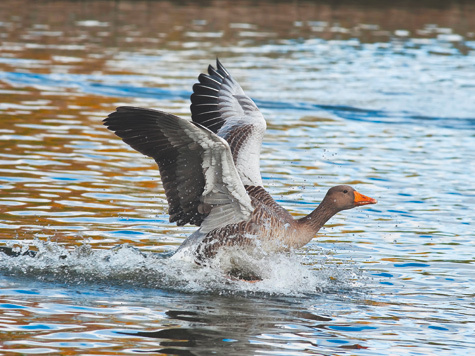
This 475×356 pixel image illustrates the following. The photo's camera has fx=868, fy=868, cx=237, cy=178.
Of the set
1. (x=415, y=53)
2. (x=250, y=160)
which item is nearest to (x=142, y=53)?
(x=415, y=53)

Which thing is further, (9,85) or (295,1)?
(295,1)

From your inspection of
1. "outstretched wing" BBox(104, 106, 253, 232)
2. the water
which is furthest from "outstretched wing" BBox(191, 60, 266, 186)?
the water

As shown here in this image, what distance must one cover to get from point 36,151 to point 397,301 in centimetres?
735

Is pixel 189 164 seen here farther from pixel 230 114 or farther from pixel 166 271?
pixel 230 114

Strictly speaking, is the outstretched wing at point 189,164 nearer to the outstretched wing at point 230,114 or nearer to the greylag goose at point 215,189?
the greylag goose at point 215,189

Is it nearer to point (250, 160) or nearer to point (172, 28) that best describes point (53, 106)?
point (250, 160)

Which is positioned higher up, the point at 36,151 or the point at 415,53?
the point at 415,53

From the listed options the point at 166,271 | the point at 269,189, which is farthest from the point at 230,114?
the point at 166,271

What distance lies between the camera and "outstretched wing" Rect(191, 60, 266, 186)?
32.6ft

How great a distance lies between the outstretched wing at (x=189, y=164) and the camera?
313 inches

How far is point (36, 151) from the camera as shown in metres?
13.7

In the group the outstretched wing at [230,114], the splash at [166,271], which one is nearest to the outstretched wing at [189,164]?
the splash at [166,271]

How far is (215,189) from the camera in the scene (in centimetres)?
851

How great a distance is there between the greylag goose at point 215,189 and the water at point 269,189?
1.01ft
